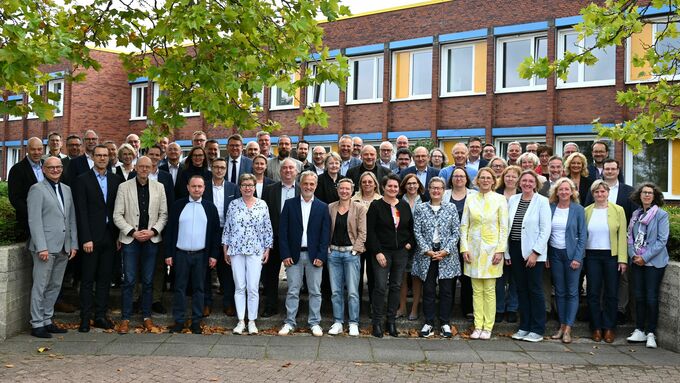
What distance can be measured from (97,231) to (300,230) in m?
2.60

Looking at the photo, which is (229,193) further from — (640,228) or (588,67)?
(588,67)

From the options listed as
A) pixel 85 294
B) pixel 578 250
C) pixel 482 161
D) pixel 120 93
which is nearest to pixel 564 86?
pixel 482 161

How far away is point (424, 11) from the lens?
71.3 ft

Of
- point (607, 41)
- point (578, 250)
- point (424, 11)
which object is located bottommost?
point (578, 250)

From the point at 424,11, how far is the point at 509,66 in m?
3.72

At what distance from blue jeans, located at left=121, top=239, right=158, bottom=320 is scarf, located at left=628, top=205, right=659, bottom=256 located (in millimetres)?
6204

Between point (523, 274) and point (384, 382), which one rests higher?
point (523, 274)

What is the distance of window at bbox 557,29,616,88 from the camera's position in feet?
60.1

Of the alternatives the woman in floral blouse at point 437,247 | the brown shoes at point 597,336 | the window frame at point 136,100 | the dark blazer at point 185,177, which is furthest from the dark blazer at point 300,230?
the window frame at point 136,100

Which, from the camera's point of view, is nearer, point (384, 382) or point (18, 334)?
point (384, 382)

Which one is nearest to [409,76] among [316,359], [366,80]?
[366,80]

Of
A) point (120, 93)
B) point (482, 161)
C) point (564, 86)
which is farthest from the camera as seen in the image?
point (120, 93)

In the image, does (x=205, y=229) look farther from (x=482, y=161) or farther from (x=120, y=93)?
(x=120, y=93)

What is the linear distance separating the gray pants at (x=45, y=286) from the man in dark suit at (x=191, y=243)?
1.37m
